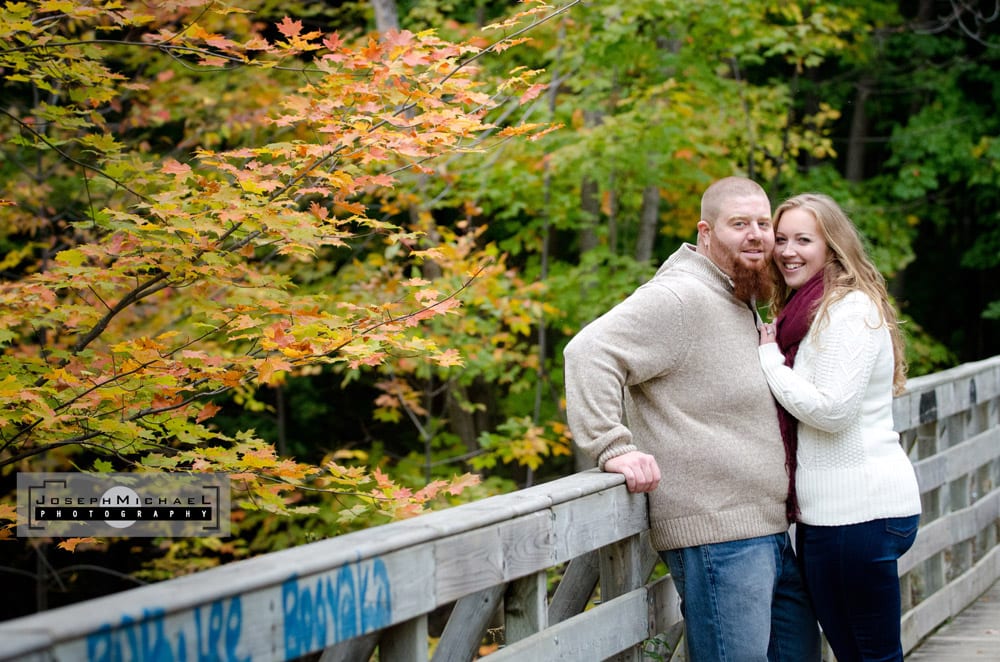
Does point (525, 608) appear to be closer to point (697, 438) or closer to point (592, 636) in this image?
point (592, 636)

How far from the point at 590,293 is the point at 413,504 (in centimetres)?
598

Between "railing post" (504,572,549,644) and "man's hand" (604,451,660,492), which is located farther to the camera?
"man's hand" (604,451,660,492)

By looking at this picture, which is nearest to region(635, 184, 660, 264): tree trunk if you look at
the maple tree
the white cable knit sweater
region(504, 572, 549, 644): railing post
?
the maple tree

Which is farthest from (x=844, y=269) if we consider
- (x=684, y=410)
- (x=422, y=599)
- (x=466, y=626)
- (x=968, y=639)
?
(x=968, y=639)

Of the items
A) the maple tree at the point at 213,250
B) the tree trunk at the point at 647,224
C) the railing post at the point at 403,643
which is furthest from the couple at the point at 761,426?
the tree trunk at the point at 647,224

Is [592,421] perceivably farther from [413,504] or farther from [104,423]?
[104,423]

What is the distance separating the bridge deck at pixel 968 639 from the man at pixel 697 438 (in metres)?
1.91

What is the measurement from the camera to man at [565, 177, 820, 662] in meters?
2.83

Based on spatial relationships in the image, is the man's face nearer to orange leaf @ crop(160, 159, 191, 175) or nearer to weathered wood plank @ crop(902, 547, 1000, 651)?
orange leaf @ crop(160, 159, 191, 175)

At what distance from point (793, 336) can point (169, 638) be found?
2.14m

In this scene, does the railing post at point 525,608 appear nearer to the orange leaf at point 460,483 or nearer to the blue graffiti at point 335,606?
the blue graffiti at point 335,606

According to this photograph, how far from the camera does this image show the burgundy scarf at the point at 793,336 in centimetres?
309

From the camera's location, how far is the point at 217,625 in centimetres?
168

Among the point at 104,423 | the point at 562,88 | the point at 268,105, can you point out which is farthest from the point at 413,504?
the point at 562,88
